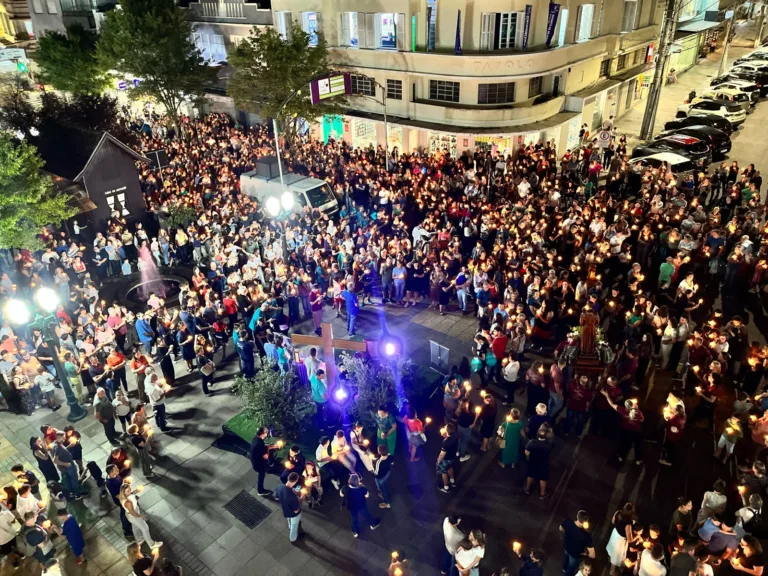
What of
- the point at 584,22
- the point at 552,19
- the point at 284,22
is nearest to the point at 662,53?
the point at 584,22

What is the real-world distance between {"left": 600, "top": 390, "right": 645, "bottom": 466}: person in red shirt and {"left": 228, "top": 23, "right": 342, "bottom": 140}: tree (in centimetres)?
2155

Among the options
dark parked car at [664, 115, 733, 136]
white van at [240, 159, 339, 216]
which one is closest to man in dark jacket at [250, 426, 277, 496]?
white van at [240, 159, 339, 216]

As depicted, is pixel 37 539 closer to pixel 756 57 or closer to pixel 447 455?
pixel 447 455

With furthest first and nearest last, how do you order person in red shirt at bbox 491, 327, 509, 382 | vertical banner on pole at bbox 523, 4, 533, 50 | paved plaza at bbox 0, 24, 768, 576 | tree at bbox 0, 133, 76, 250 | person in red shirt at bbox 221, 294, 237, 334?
vertical banner on pole at bbox 523, 4, 533, 50
tree at bbox 0, 133, 76, 250
person in red shirt at bbox 221, 294, 237, 334
person in red shirt at bbox 491, 327, 509, 382
paved plaza at bbox 0, 24, 768, 576

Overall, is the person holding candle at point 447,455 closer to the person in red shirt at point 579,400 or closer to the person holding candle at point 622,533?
the person in red shirt at point 579,400

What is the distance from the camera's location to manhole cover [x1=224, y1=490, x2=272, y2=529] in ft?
32.0

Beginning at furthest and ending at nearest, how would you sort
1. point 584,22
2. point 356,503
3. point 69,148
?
point 584,22 → point 69,148 → point 356,503

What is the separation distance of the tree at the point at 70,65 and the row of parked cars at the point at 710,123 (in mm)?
34678

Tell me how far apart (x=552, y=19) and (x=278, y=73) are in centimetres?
1325

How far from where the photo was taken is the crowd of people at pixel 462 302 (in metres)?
10.1

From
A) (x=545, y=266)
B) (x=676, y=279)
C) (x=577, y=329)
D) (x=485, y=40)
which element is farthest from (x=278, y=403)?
(x=485, y=40)

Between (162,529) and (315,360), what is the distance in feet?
13.3

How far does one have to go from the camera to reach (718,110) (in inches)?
1260

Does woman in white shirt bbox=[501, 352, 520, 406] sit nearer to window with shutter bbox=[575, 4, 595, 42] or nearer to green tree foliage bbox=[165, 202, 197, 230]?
green tree foliage bbox=[165, 202, 197, 230]
